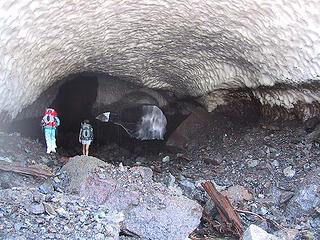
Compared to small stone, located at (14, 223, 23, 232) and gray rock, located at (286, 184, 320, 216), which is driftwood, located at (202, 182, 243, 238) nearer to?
gray rock, located at (286, 184, 320, 216)

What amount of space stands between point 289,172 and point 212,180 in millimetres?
527

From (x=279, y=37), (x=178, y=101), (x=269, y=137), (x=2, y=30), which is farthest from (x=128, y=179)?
(x=178, y=101)

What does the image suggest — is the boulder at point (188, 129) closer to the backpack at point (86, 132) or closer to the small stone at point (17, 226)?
the backpack at point (86, 132)

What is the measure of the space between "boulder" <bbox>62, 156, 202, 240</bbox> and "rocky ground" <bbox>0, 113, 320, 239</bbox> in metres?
0.09

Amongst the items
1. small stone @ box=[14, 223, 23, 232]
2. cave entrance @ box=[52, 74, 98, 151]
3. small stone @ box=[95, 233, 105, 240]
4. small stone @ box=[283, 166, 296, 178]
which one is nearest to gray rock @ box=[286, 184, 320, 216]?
small stone @ box=[283, 166, 296, 178]

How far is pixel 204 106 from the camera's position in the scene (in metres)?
4.68

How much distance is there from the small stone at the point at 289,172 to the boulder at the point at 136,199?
874 mm

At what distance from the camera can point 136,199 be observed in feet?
7.45

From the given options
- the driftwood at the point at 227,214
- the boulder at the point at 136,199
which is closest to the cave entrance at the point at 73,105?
the boulder at the point at 136,199

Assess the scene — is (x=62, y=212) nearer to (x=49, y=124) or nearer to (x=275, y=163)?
(x=49, y=124)

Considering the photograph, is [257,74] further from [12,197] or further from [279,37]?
[12,197]

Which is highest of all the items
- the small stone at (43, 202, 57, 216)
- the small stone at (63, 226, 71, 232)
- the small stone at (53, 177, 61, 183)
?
Answer: the small stone at (43, 202, 57, 216)

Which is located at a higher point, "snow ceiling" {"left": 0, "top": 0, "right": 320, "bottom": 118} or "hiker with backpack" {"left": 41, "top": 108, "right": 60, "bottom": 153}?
"snow ceiling" {"left": 0, "top": 0, "right": 320, "bottom": 118}

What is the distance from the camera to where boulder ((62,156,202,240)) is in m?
2.13
